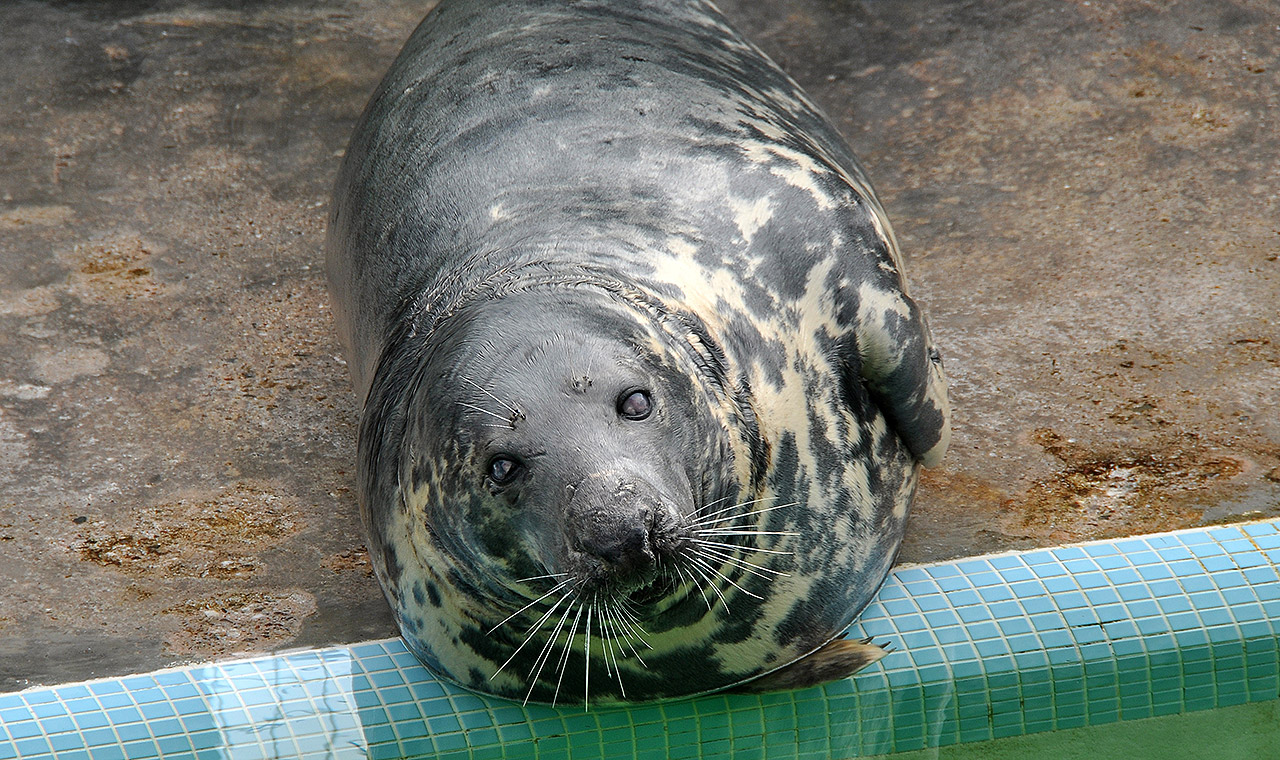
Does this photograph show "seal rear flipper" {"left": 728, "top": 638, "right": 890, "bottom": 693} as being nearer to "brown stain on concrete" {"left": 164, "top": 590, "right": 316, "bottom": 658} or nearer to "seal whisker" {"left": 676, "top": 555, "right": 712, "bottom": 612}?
"seal whisker" {"left": 676, "top": 555, "right": 712, "bottom": 612}

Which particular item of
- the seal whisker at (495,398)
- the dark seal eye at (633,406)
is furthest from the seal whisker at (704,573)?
the seal whisker at (495,398)

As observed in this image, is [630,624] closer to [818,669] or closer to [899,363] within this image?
[818,669]

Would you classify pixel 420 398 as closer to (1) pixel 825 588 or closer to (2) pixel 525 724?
(2) pixel 525 724

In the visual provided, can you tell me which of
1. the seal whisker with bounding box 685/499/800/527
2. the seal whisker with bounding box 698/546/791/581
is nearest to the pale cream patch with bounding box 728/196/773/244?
the seal whisker with bounding box 685/499/800/527

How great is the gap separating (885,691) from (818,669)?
16 cm

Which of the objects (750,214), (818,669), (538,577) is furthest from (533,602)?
(750,214)

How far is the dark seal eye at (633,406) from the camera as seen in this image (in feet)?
7.73

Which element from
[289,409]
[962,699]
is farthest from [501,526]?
[289,409]

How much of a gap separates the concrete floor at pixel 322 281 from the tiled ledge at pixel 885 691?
297 mm

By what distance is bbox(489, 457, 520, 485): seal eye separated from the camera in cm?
233

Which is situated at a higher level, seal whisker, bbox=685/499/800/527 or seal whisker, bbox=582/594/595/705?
seal whisker, bbox=685/499/800/527

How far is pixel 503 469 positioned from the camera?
92.0 inches

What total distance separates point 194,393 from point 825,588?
2360 millimetres

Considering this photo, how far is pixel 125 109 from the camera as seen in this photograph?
5789mm
